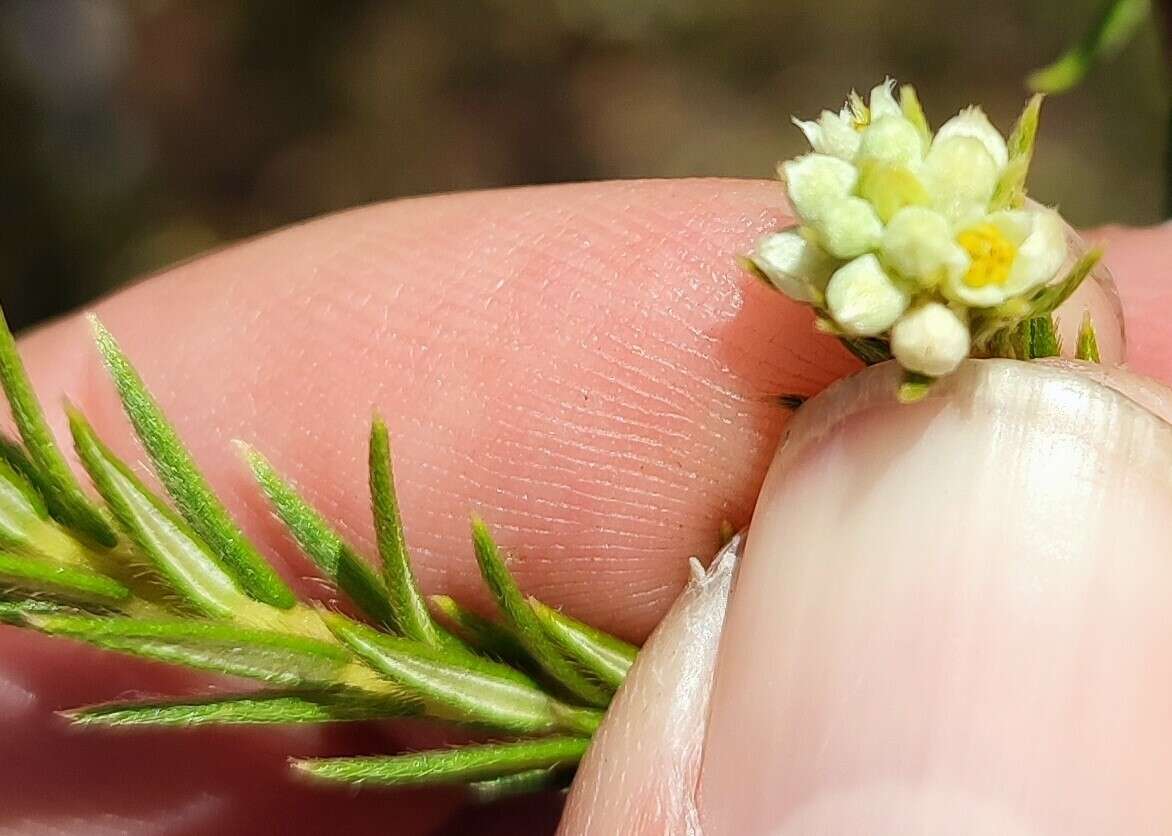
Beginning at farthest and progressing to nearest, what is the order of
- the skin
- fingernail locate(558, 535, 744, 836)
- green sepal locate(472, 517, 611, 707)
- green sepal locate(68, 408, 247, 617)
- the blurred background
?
the blurred background, the skin, fingernail locate(558, 535, 744, 836), green sepal locate(472, 517, 611, 707), green sepal locate(68, 408, 247, 617)

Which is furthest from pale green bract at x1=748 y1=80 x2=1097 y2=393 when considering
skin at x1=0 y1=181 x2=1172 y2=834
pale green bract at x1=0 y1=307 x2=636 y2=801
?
pale green bract at x1=0 y1=307 x2=636 y2=801

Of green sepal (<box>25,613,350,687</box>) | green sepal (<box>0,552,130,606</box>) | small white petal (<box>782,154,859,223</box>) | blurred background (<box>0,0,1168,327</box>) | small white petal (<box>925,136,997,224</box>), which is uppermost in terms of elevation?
blurred background (<box>0,0,1168,327</box>)

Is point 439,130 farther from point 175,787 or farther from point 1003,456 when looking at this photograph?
point 1003,456

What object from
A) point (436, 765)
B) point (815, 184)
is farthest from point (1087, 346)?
point (436, 765)

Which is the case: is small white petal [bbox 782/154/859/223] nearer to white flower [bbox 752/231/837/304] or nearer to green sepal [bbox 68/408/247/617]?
white flower [bbox 752/231/837/304]

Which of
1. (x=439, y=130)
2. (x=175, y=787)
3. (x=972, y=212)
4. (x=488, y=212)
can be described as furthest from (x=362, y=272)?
(x=439, y=130)
